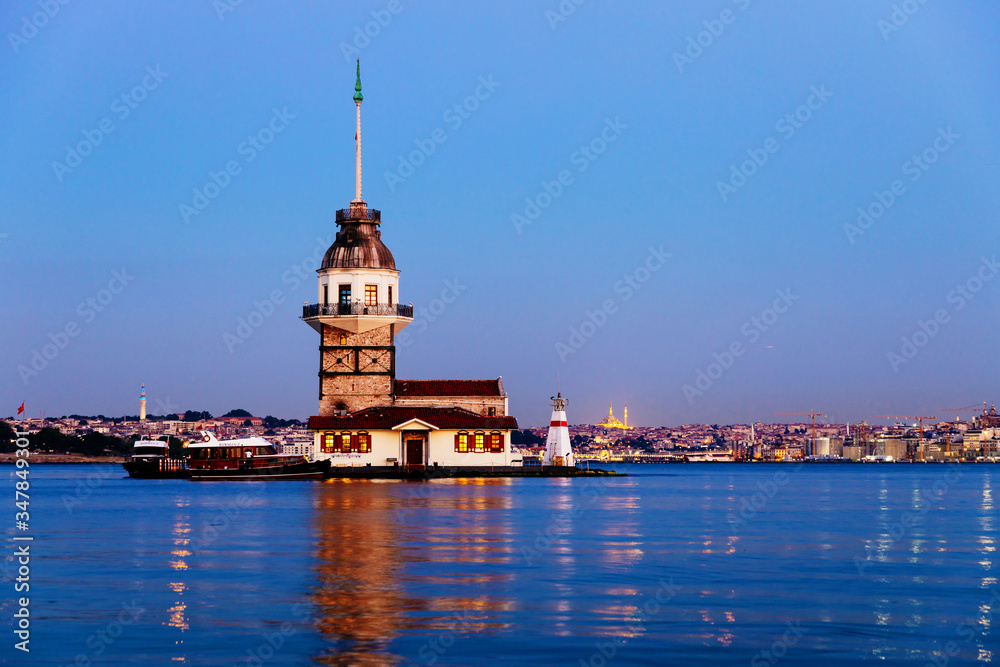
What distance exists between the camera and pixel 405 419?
6538 cm

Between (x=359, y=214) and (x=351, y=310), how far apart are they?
6150mm

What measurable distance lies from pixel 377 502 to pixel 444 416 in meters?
26.0

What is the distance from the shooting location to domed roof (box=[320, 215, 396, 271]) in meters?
68.2

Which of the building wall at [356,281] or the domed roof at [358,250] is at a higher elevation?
the domed roof at [358,250]

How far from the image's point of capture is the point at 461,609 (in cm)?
1648

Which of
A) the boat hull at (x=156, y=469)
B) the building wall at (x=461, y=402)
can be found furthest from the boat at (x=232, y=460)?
the boat hull at (x=156, y=469)

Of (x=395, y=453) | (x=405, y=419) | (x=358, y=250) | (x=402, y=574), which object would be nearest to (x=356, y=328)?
(x=358, y=250)

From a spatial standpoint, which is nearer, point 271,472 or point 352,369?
point 271,472

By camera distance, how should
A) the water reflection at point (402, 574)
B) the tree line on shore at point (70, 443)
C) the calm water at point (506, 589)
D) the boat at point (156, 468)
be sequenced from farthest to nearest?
the tree line on shore at point (70, 443), the boat at point (156, 468), the water reflection at point (402, 574), the calm water at point (506, 589)

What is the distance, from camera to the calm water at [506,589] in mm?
13922

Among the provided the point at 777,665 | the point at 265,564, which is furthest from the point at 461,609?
the point at 265,564

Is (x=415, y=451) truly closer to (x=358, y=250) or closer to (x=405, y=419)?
(x=405, y=419)

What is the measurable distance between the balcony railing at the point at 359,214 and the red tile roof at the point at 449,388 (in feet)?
31.5

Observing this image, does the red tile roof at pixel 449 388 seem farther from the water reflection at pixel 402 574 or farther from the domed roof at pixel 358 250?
the water reflection at pixel 402 574
